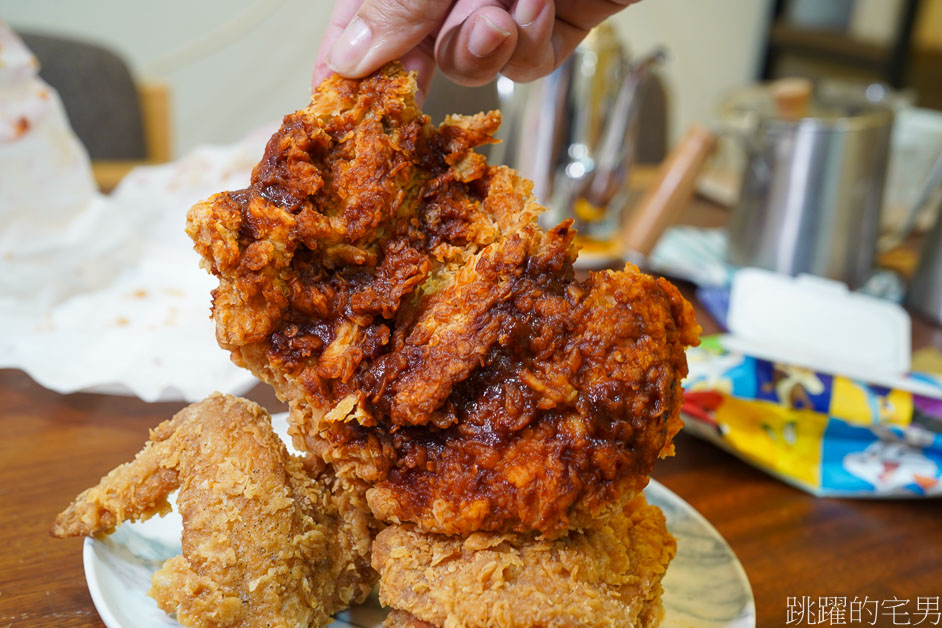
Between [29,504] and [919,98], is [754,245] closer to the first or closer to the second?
[29,504]

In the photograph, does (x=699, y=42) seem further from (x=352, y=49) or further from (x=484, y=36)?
(x=352, y=49)

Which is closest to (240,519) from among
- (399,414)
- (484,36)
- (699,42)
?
(399,414)

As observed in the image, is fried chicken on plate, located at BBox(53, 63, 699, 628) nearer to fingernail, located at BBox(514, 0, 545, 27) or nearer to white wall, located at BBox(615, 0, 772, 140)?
fingernail, located at BBox(514, 0, 545, 27)

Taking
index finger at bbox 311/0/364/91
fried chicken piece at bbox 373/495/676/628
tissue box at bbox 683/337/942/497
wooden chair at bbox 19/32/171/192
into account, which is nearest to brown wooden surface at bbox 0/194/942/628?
tissue box at bbox 683/337/942/497

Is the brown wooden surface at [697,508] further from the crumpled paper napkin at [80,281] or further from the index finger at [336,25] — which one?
the index finger at [336,25]

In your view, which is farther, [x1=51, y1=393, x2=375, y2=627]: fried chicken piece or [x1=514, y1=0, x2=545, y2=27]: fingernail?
[x1=514, y1=0, x2=545, y2=27]: fingernail

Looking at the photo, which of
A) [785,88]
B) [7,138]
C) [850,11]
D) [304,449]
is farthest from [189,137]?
[850,11]
